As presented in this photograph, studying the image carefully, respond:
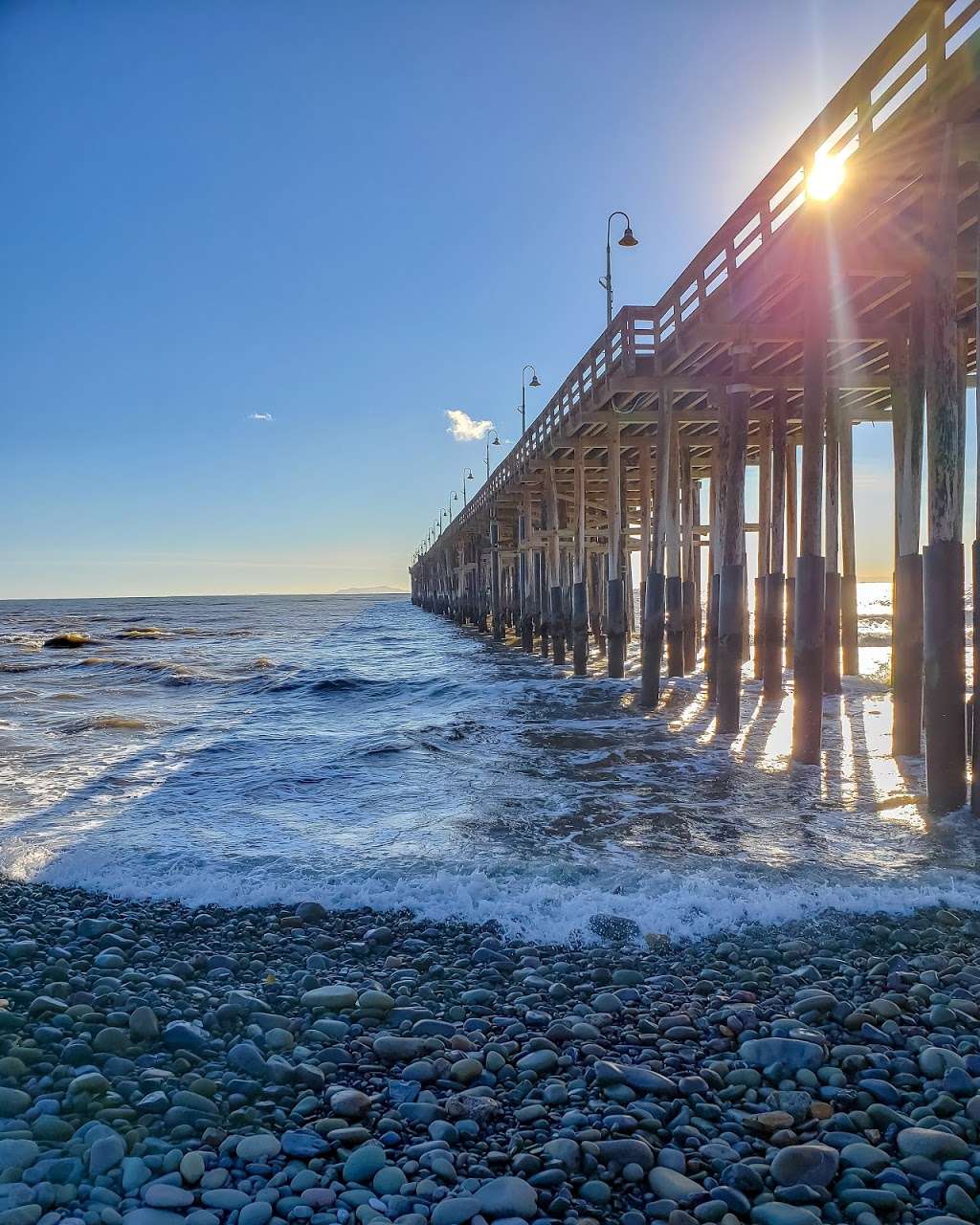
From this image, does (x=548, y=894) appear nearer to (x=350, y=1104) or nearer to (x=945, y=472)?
(x=350, y=1104)

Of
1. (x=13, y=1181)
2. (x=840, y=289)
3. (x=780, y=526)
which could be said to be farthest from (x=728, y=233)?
(x=13, y=1181)

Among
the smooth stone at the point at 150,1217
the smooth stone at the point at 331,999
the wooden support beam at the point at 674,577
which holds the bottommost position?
the smooth stone at the point at 331,999

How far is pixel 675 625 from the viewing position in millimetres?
17281

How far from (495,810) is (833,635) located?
9.06m

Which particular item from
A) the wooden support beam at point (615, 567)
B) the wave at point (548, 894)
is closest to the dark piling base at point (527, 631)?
the wooden support beam at point (615, 567)

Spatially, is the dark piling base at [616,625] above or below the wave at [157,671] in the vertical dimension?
above

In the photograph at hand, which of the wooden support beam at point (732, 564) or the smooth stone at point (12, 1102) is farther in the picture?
the wooden support beam at point (732, 564)

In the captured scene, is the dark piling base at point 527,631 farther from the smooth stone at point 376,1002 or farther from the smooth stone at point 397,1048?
the smooth stone at point 397,1048

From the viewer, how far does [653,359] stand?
13.4 meters

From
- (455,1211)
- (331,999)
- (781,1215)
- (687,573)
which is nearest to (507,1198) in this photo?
(455,1211)

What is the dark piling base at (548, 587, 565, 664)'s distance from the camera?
23.4 m

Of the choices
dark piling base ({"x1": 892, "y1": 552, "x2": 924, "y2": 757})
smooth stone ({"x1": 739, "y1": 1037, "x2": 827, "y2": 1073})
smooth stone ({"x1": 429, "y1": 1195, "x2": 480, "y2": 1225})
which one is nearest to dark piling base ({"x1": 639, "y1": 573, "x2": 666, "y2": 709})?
dark piling base ({"x1": 892, "y1": 552, "x2": 924, "y2": 757})

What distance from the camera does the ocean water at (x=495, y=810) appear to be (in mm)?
5664

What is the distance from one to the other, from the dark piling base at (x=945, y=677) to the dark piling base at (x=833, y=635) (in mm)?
7637
